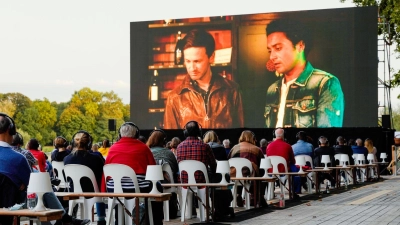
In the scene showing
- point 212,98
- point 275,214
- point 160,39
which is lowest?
point 275,214

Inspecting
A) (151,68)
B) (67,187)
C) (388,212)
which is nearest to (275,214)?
(388,212)

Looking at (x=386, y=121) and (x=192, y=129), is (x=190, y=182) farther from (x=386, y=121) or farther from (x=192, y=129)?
(x=386, y=121)

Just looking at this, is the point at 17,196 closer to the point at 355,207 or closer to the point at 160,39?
the point at 355,207

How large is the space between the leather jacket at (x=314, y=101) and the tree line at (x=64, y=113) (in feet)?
256

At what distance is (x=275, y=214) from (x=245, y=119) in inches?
746

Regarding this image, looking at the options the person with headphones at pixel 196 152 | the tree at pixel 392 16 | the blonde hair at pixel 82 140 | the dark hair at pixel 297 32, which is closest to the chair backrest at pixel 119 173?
the blonde hair at pixel 82 140

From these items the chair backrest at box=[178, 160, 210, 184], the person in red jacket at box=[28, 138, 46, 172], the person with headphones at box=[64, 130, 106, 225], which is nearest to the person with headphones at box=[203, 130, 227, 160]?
the chair backrest at box=[178, 160, 210, 184]

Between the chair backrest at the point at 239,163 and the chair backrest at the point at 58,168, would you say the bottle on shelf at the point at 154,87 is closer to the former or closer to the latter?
the chair backrest at the point at 239,163

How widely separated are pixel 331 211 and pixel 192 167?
2851 millimetres

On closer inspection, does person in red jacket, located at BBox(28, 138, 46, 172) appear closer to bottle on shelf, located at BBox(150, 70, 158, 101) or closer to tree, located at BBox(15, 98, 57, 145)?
bottle on shelf, located at BBox(150, 70, 158, 101)

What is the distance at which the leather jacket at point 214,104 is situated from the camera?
104 feet

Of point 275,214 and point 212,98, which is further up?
point 212,98

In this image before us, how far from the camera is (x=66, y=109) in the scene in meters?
114

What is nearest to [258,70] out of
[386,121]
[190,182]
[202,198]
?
[386,121]
